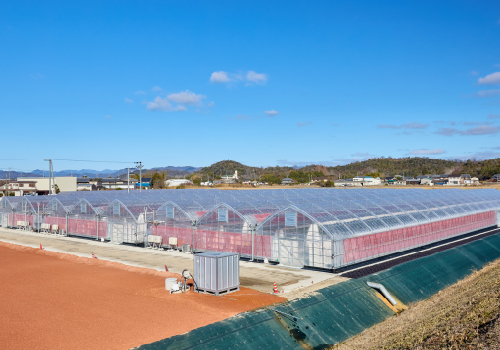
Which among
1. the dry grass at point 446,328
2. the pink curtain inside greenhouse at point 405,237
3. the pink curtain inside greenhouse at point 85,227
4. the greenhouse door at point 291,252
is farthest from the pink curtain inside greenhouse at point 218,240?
the dry grass at point 446,328

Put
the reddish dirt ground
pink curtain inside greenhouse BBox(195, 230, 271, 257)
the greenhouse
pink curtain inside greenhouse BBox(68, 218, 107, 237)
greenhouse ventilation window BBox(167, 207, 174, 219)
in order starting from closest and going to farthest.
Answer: the reddish dirt ground < the greenhouse < pink curtain inside greenhouse BBox(195, 230, 271, 257) < greenhouse ventilation window BBox(167, 207, 174, 219) < pink curtain inside greenhouse BBox(68, 218, 107, 237)

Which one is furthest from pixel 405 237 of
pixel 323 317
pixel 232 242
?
pixel 323 317

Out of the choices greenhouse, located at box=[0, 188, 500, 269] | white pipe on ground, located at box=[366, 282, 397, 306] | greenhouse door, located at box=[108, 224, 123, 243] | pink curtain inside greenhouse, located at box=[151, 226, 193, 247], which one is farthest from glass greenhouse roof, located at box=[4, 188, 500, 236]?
white pipe on ground, located at box=[366, 282, 397, 306]

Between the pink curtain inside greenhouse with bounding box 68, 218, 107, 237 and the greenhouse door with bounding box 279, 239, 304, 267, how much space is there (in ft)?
64.0

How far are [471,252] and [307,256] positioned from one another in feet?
44.5

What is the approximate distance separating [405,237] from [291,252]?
9757 millimetres

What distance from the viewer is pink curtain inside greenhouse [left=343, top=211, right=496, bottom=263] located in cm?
2523

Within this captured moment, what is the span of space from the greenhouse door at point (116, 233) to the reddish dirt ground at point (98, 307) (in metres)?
10.3

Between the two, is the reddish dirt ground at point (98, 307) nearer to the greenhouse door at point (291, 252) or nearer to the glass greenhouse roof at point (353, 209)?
the greenhouse door at point (291, 252)

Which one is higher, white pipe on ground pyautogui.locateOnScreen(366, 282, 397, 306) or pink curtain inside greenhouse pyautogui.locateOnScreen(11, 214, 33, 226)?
pink curtain inside greenhouse pyautogui.locateOnScreen(11, 214, 33, 226)

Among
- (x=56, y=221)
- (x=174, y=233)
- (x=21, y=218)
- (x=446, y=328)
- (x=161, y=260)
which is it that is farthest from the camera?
(x=21, y=218)

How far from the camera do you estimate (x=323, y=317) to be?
1675 centimetres

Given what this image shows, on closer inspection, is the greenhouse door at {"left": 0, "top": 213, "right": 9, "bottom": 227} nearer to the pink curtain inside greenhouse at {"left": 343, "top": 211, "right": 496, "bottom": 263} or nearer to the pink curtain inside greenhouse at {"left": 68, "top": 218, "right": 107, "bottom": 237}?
the pink curtain inside greenhouse at {"left": 68, "top": 218, "right": 107, "bottom": 237}

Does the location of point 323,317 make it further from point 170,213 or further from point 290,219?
point 170,213
